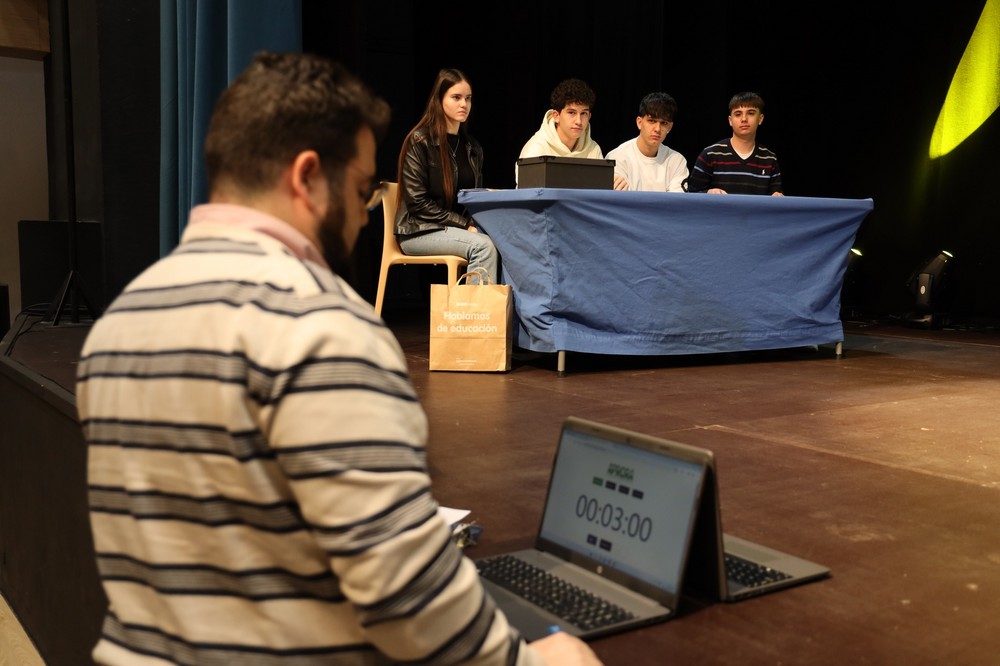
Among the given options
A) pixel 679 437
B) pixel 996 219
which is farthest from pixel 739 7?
pixel 679 437

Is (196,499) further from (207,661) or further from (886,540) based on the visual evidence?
(886,540)

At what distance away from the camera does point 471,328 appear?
11.4 ft

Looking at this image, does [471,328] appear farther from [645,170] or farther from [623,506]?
[623,506]

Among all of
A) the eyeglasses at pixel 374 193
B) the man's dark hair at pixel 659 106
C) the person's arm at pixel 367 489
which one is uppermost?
the man's dark hair at pixel 659 106

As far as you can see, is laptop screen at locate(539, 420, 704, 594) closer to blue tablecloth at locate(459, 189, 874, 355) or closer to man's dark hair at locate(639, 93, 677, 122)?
blue tablecloth at locate(459, 189, 874, 355)

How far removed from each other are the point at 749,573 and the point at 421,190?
8.95 feet

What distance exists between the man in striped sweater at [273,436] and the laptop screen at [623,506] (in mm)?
488

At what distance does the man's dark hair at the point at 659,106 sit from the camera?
13.6 ft

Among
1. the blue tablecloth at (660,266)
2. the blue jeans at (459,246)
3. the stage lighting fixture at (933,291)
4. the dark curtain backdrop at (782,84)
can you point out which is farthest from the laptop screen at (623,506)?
the dark curtain backdrop at (782,84)

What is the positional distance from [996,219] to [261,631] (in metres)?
6.20

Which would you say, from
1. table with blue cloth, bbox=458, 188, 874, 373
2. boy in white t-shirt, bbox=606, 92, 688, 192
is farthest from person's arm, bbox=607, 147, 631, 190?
table with blue cloth, bbox=458, 188, 874, 373

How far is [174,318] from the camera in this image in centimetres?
72

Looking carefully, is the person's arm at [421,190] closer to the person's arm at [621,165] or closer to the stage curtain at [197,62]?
the person's arm at [621,165]

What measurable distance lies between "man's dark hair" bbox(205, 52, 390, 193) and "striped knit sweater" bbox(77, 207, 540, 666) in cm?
5
